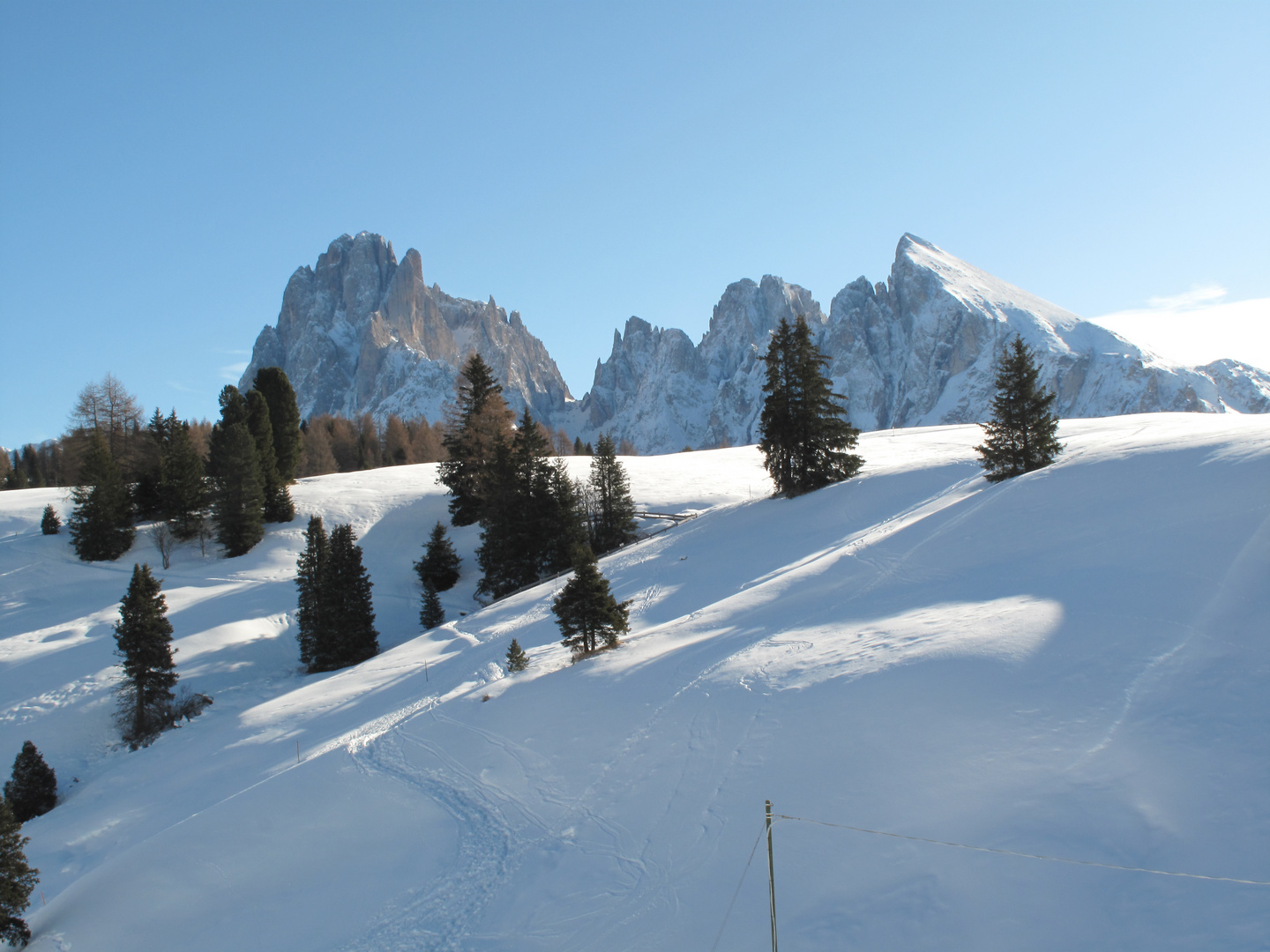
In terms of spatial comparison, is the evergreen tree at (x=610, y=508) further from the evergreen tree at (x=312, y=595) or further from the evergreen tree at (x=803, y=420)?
the evergreen tree at (x=312, y=595)

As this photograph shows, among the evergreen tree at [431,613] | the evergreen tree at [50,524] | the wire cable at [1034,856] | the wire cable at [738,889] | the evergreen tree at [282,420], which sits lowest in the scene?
the evergreen tree at [431,613]

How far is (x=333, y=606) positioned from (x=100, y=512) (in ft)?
65.1

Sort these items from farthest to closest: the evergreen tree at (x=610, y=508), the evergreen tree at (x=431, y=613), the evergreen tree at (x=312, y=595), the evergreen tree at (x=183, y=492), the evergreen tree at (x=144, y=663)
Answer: the evergreen tree at (x=183, y=492) → the evergreen tree at (x=610, y=508) → the evergreen tree at (x=431, y=613) → the evergreen tree at (x=312, y=595) → the evergreen tree at (x=144, y=663)

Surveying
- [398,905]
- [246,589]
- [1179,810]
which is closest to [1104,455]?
[1179,810]

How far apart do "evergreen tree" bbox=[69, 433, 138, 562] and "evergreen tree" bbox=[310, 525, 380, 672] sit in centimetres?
1793

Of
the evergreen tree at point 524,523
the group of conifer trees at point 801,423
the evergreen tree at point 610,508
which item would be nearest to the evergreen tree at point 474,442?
the evergreen tree at point 524,523

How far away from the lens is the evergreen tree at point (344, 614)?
2719 centimetres

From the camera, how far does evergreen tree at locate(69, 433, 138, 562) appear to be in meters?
36.7

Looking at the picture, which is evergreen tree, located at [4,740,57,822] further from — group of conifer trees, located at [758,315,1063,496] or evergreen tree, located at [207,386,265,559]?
group of conifer trees, located at [758,315,1063,496]

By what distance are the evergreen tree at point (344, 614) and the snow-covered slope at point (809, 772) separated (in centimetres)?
603

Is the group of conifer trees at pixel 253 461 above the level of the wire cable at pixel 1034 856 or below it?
above

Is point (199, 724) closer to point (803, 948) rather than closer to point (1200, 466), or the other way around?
point (803, 948)

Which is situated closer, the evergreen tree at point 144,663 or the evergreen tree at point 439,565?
the evergreen tree at point 144,663

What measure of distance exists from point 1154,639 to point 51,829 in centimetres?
2319
